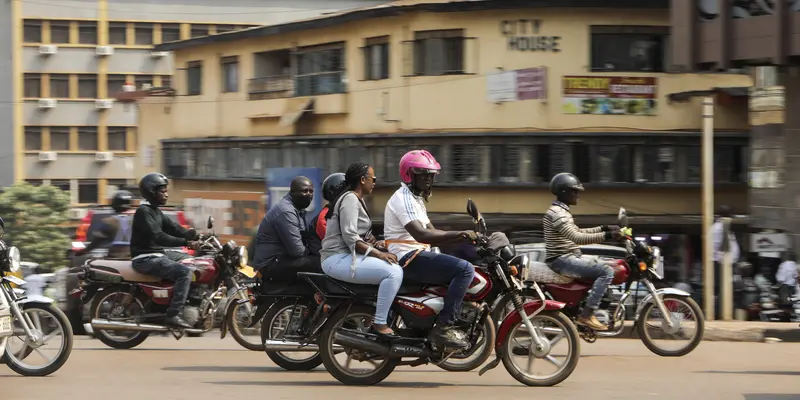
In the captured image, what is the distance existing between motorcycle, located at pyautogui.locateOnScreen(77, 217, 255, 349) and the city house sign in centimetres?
1396

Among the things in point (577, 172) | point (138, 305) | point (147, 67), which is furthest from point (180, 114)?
point (138, 305)

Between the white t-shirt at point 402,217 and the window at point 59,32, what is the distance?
150ft

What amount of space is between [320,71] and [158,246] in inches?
704

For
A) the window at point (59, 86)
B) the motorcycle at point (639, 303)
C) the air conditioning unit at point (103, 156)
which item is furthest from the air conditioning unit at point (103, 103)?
the motorcycle at point (639, 303)

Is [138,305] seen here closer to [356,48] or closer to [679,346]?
[679,346]

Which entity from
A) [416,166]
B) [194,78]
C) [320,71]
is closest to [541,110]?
[320,71]

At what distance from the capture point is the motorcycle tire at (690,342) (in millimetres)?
11469

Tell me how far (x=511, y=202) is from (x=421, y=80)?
10.8 feet

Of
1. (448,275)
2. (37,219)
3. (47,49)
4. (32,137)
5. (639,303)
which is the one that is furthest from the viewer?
(32,137)

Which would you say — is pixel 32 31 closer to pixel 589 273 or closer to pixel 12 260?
pixel 12 260

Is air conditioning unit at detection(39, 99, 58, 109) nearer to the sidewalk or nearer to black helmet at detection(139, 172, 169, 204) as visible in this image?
black helmet at detection(139, 172, 169, 204)

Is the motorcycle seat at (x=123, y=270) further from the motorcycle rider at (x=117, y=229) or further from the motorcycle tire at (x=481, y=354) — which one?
the motorcycle tire at (x=481, y=354)

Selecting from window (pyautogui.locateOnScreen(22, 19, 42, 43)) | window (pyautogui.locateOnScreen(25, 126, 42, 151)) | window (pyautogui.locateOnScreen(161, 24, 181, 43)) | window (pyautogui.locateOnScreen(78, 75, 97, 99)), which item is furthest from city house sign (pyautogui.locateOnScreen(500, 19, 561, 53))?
window (pyautogui.locateOnScreen(25, 126, 42, 151))

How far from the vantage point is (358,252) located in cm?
910
